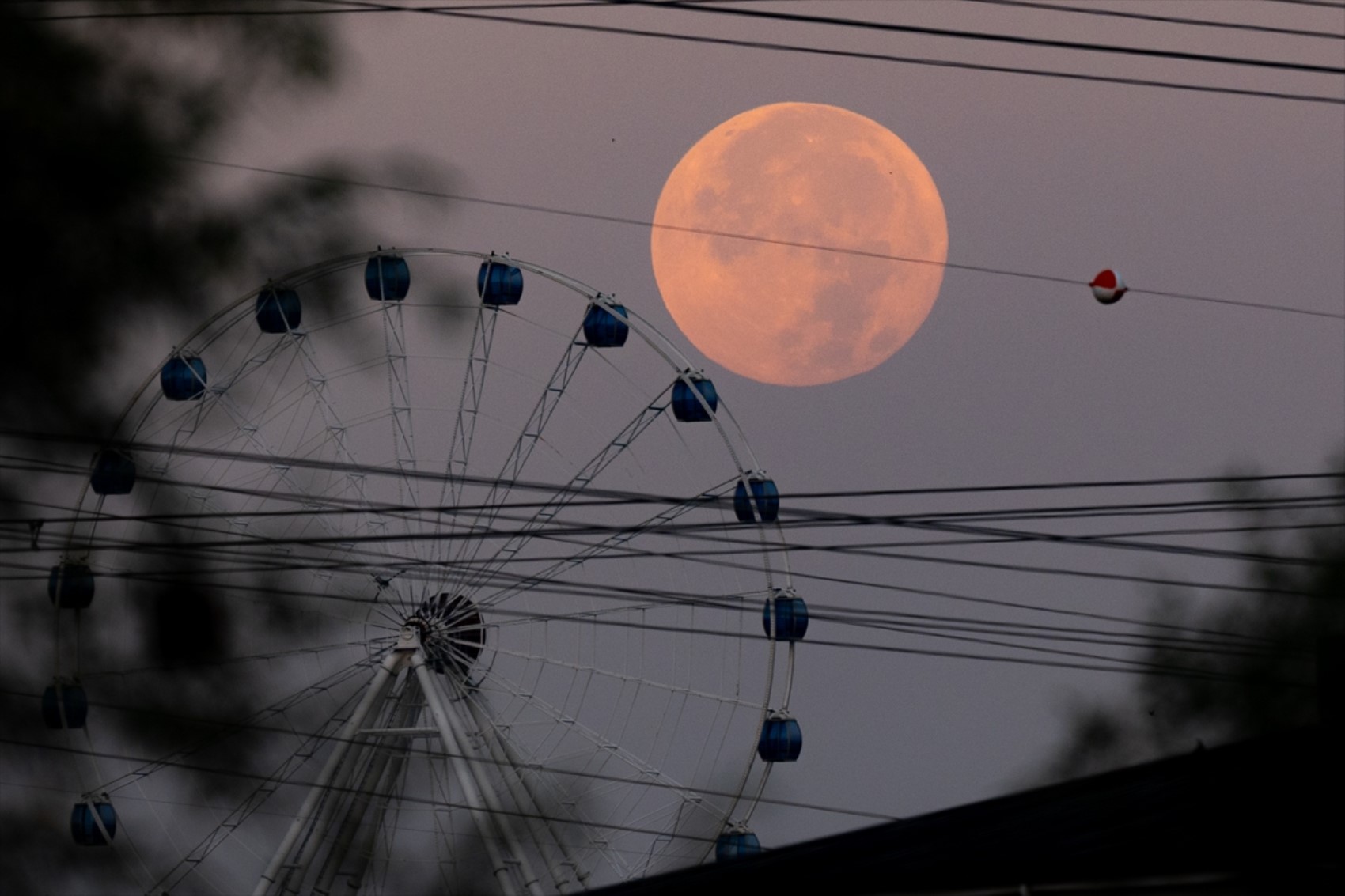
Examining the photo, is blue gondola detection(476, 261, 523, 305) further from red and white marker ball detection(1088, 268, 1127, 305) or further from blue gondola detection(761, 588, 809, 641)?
red and white marker ball detection(1088, 268, 1127, 305)

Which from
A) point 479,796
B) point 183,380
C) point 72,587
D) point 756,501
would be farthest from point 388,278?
point 72,587

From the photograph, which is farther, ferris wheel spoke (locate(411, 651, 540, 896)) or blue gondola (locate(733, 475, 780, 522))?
blue gondola (locate(733, 475, 780, 522))

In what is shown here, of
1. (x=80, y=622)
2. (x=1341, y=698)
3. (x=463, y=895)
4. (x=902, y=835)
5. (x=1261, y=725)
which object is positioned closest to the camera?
(x=80, y=622)

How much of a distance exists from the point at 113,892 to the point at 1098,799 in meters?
5.94

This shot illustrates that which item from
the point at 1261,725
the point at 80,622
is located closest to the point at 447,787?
the point at 80,622

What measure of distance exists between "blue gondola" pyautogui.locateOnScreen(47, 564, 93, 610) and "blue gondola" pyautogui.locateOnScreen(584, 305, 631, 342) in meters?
9.63

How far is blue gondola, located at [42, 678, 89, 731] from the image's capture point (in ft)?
24.2

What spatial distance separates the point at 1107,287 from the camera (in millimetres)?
12055

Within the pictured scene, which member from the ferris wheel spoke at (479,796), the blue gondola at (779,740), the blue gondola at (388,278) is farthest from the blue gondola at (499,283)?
the blue gondola at (779,740)

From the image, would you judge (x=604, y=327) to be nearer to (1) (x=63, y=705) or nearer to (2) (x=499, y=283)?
(2) (x=499, y=283)

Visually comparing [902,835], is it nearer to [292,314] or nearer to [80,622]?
[80,622]

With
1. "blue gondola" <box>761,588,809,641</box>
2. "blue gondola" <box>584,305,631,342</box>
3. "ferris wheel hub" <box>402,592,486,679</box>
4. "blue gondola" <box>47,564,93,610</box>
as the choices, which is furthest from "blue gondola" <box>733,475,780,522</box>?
"blue gondola" <box>47,564,93,610</box>

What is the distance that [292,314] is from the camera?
1836cm

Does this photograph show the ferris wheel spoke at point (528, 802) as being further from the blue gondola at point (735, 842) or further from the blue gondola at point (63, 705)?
the blue gondola at point (63, 705)
